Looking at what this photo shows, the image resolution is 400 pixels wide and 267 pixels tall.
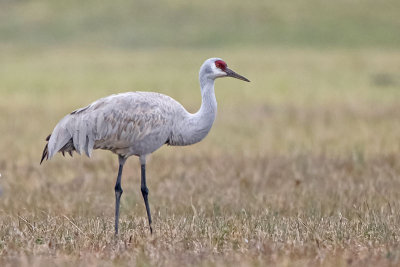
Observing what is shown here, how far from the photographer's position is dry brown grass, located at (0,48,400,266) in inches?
239

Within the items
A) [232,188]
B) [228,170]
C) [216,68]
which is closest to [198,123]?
[216,68]

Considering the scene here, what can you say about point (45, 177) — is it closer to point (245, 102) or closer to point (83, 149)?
point (83, 149)

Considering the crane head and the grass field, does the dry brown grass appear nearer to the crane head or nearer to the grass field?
the grass field

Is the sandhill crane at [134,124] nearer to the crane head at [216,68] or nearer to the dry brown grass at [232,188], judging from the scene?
the crane head at [216,68]

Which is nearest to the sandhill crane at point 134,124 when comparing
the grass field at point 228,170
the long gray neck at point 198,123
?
the long gray neck at point 198,123

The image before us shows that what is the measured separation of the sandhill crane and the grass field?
2.15ft

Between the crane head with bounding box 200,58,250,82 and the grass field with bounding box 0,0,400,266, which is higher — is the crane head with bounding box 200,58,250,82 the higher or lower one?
→ the higher one

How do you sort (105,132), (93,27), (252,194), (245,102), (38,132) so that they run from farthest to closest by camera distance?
(93,27) → (245,102) → (38,132) → (252,194) → (105,132)

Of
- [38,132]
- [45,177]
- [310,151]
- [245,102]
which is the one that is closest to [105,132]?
[45,177]

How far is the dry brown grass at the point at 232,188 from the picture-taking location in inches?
239

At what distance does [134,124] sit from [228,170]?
404 cm

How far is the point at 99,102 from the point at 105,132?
11.7 inches

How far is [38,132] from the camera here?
1644 centimetres

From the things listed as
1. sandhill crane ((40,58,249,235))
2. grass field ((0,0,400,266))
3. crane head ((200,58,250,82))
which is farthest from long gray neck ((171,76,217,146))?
grass field ((0,0,400,266))
